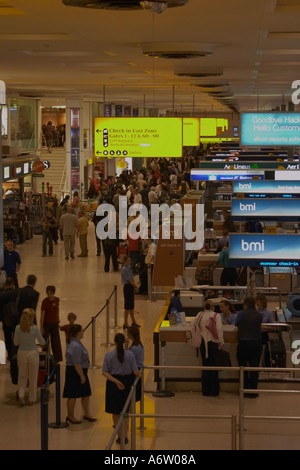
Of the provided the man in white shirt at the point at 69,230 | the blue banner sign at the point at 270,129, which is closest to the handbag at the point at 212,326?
the blue banner sign at the point at 270,129

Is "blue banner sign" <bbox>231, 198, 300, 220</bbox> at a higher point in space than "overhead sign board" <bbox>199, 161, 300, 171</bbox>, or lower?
lower

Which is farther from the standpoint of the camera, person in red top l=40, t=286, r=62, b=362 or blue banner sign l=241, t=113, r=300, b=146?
blue banner sign l=241, t=113, r=300, b=146

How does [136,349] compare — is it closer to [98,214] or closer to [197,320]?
[197,320]

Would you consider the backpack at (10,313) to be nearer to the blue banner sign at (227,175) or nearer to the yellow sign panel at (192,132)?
the blue banner sign at (227,175)

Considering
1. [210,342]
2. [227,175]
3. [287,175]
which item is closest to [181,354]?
[210,342]

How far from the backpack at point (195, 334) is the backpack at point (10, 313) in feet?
8.39

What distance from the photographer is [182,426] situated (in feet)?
34.7

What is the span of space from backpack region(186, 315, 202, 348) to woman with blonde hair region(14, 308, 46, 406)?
203 centimetres

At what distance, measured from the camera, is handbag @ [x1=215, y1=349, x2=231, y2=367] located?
1222 centimetres

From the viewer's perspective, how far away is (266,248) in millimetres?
11977

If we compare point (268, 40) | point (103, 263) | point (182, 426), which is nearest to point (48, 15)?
point (268, 40)

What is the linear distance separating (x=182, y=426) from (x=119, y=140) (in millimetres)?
10349

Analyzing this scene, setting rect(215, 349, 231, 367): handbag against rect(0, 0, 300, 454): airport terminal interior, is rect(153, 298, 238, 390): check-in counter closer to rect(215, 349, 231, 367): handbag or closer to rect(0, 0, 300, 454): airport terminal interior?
rect(0, 0, 300, 454): airport terminal interior

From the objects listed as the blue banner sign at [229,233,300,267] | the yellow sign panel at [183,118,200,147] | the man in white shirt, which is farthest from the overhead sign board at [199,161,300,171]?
the blue banner sign at [229,233,300,267]
